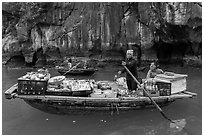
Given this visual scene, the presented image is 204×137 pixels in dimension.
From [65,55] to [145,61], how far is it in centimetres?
729

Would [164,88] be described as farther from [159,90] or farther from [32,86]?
[32,86]

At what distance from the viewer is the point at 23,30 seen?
81.5 ft

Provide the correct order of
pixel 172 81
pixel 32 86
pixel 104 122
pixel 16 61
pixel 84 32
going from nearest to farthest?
pixel 32 86, pixel 104 122, pixel 172 81, pixel 84 32, pixel 16 61

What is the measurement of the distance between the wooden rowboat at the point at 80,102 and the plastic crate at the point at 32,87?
0.11m

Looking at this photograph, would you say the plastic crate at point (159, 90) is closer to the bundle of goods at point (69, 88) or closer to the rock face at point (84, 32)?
the bundle of goods at point (69, 88)

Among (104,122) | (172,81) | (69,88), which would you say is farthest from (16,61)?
(172,81)

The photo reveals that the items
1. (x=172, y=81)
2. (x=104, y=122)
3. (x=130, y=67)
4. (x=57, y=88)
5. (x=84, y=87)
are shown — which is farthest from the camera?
(x=130, y=67)

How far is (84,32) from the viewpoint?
22797mm

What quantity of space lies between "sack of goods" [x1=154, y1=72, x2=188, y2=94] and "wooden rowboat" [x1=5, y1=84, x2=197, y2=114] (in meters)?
0.39

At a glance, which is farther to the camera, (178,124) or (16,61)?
(16,61)

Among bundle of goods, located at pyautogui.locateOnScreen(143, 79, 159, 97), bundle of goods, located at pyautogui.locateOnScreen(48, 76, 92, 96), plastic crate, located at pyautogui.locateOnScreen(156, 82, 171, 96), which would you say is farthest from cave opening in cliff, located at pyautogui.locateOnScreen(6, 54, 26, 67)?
plastic crate, located at pyautogui.locateOnScreen(156, 82, 171, 96)

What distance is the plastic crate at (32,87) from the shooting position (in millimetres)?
8484

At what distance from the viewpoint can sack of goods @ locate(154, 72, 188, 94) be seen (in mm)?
9153

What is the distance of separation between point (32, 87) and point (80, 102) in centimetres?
168
